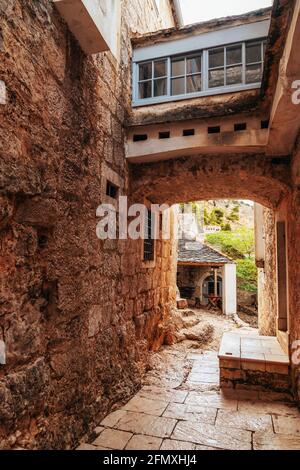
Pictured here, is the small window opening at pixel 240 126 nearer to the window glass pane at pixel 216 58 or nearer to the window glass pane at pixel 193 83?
the window glass pane at pixel 193 83

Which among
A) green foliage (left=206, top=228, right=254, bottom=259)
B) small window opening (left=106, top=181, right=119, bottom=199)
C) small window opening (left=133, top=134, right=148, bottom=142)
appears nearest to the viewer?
small window opening (left=106, top=181, right=119, bottom=199)

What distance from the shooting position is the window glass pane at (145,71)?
4000mm

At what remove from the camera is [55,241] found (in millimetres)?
2242

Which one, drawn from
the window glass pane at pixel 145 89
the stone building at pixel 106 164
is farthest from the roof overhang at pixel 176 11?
the window glass pane at pixel 145 89

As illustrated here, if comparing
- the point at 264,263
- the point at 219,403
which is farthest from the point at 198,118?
the point at 264,263

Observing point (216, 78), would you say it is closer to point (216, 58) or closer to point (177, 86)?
point (216, 58)

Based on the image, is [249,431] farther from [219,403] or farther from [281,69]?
[281,69]

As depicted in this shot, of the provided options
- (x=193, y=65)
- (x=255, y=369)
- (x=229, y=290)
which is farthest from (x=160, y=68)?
(x=229, y=290)

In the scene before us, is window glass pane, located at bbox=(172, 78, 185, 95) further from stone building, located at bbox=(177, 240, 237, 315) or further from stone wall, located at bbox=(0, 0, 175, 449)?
stone building, located at bbox=(177, 240, 237, 315)

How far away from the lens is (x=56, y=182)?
224 centimetres

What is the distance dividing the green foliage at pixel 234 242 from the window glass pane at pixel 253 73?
14.8 meters

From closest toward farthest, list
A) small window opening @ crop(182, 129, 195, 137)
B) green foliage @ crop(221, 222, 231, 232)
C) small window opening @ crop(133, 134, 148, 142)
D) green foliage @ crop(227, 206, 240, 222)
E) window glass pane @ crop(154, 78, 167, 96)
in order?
small window opening @ crop(182, 129, 195, 137)
small window opening @ crop(133, 134, 148, 142)
window glass pane @ crop(154, 78, 167, 96)
green foliage @ crop(221, 222, 231, 232)
green foliage @ crop(227, 206, 240, 222)

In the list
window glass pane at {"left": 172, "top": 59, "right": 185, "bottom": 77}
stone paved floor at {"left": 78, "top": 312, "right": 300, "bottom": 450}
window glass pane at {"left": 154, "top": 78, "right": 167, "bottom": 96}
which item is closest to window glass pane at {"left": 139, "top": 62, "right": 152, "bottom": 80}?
window glass pane at {"left": 154, "top": 78, "right": 167, "bottom": 96}

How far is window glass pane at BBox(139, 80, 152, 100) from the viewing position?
13.0 feet
